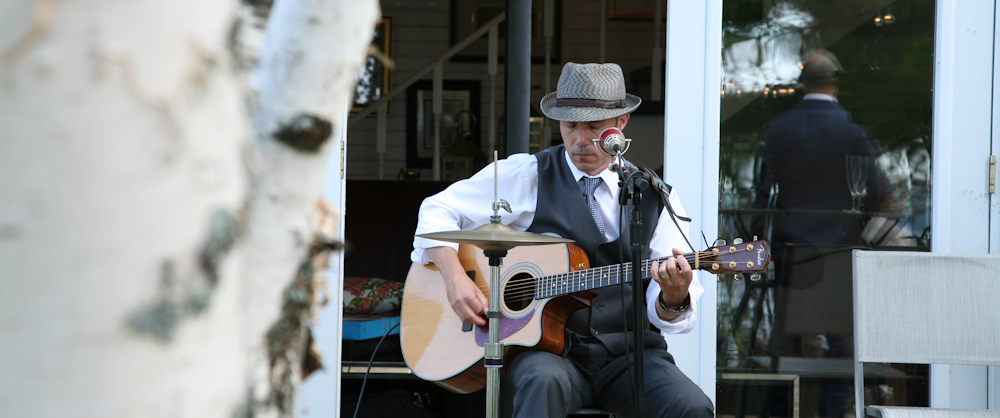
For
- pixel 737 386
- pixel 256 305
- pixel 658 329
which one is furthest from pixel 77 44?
pixel 737 386

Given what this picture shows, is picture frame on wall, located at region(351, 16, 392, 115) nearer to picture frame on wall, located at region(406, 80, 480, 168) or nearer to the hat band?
picture frame on wall, located at region(406, 80, 480, 168)

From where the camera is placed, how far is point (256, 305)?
612mm

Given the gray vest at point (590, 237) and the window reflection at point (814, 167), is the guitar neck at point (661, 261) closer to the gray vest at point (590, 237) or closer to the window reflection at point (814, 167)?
the gray vest at point (590, 237)

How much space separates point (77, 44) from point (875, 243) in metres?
2.72

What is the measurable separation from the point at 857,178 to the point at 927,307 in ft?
1.81

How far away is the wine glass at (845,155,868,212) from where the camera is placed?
2725 mm

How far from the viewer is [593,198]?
237cm

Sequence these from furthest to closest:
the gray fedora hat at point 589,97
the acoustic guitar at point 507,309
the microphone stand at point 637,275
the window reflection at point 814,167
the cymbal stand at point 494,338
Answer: the window reflection at point 814,167
the gray fedora hat at point 589,97
the acoustic guitar at point 507,309
the cymbal stand at point 494,338
the microphone stand at point 637,275

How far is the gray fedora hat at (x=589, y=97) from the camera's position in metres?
2.29

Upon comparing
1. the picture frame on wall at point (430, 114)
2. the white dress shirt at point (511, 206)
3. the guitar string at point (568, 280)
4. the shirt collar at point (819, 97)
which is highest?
the picture frame on wall at point (430, 114)

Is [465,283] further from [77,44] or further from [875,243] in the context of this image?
[77,44]

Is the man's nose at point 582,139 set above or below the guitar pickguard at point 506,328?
above

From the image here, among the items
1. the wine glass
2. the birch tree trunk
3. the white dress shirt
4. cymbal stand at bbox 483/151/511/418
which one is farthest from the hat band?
the birch tree trunk

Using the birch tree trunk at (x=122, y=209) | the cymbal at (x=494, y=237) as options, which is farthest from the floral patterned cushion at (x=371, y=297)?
the birch tree trunk at (x=122, y=209)
